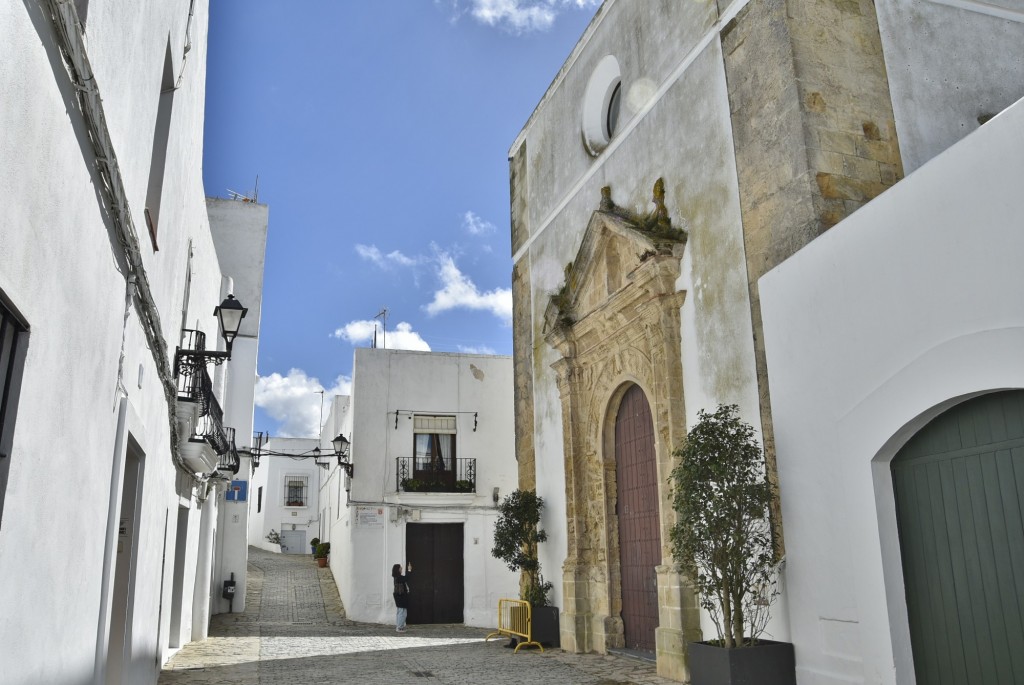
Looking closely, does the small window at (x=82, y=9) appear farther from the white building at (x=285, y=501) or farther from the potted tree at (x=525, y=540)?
the white building at (x=285, y=501)

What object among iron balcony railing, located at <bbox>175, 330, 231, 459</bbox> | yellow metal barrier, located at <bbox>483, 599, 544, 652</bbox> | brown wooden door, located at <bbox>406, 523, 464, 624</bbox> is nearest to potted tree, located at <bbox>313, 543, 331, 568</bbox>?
brown wooden door, located at <bbox>406, 523, 464, 624</bbox>

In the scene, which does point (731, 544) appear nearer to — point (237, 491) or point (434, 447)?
point (434, 447)

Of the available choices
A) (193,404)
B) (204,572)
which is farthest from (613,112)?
(204,572)

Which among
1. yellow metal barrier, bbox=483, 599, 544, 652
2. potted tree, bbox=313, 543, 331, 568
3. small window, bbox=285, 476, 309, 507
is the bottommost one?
yellow metal barrier, bbox=483, 599, 544, 652

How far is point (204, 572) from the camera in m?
14.1

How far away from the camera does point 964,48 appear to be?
28.1ft

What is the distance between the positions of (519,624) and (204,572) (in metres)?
5.70

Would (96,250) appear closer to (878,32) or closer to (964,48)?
(878,32)

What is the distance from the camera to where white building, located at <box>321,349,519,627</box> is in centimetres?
1773

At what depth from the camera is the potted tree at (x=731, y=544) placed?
6.76m

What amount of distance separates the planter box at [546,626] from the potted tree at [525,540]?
258 millimetres

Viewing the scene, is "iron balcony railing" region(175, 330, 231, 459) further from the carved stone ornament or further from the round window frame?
the round window frame

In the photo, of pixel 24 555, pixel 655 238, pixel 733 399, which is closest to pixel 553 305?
pixel 655 238

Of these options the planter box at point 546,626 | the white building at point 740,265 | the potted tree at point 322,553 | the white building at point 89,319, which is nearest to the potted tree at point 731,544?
the white building at point 740,265
